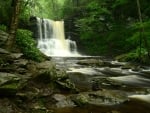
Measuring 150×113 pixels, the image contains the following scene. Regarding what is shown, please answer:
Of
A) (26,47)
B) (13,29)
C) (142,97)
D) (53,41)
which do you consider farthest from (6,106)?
(53,41)

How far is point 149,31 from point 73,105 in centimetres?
2049

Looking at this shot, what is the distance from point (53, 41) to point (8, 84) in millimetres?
30247

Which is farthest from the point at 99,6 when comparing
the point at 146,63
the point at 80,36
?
the point at 146,63

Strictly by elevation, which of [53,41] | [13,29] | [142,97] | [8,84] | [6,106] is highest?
[13,29]

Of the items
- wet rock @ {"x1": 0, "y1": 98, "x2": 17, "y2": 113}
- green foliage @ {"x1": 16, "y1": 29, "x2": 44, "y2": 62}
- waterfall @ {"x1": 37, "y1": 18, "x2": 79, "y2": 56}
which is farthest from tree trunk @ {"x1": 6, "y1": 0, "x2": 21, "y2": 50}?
waterfall @ {"x1": 37, "y1": 18, "x2": 79, "y2": 56}

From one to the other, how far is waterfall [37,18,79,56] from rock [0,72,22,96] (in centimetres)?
2720

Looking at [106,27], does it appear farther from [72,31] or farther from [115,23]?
[72,31]

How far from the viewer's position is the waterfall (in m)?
36.9

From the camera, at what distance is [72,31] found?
42.6 metres

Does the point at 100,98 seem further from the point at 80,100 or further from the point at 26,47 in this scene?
the point at 26,47

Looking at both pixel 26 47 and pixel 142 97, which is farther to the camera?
pixel 26 47

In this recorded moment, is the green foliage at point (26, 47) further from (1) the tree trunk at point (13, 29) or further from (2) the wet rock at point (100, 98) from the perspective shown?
(2) the wet rock at point (100, 98)

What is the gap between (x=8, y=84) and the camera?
332 inches

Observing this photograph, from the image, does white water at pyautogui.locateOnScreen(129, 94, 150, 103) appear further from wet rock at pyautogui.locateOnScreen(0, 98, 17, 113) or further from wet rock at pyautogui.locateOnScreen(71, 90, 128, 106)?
wet rock at pyautogui.locateOnScreen(0, 98, 17, 113)
